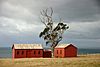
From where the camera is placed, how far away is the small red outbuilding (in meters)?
77.3

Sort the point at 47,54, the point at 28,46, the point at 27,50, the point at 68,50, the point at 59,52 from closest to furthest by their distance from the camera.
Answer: the point at 27,50 < the point at 28,46 < the point at 68,50 < the point at 47,54 < the point at 59,52

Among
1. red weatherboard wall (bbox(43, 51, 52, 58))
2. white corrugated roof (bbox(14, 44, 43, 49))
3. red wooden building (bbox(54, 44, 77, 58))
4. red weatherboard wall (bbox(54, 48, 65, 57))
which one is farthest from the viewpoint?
red weatherboard wall (bbox(43, 51, 52, 58))

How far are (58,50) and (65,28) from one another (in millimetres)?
9656

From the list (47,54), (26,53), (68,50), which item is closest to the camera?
(26,53)

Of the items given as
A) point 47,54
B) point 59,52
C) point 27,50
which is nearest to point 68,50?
point 59,52

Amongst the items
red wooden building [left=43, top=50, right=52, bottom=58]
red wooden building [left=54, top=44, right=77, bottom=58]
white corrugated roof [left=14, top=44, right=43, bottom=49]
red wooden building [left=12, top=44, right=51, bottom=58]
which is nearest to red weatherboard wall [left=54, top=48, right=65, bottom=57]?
red wooden building [left=54, top=44, right=77, bottom=58]

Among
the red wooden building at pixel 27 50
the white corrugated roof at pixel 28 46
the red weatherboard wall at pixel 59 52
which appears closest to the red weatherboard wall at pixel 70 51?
the red weatherboard wall at pixel 59 52

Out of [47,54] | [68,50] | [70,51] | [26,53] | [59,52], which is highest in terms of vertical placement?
[68,50]

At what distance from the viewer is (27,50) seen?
78.2 metres

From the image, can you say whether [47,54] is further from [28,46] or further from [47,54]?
[28,46]

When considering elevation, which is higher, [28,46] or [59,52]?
[28,46]

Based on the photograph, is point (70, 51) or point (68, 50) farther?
point (70, 51)

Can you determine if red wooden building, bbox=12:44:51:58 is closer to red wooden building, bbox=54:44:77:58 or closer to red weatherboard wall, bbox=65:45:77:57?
red wooden building, bbox=54:44:77:58

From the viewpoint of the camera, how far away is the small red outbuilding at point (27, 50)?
254 ft
